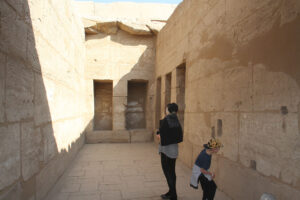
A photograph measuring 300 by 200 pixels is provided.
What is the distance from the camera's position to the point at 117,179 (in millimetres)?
3920

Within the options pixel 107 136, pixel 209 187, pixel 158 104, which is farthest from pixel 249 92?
pixel 107 136

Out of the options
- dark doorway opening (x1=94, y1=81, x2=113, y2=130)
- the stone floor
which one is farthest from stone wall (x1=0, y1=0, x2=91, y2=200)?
dark doorway opening (x1=94, y1=81, x2=113, y2=130)

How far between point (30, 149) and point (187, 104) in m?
3.20

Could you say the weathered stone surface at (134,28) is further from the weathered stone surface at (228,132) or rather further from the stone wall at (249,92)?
the weathered stone surface at (228,132)

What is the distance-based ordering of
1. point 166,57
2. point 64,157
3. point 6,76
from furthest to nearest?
1. point 166,57
2. point 64,157
3. point 6,76

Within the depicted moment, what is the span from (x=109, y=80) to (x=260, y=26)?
235 inches

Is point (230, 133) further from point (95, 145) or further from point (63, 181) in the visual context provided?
point (95, 145)

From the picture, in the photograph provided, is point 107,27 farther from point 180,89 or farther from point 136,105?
point 180,89

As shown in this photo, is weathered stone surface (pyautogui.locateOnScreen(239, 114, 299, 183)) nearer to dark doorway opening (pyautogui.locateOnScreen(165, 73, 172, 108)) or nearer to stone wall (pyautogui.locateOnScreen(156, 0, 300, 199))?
stone wall (pyautogui.locateOnScreen(156, 0, 300, 199))

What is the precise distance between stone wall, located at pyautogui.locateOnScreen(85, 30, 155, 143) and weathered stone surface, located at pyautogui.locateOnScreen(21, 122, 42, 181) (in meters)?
4.77

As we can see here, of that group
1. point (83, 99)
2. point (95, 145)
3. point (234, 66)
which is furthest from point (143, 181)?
point (83, 99)

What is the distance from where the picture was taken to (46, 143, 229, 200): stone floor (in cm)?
323

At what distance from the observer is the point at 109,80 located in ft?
25.7

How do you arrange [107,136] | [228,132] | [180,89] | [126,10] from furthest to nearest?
1. [126,10]
2. [107,136]
3. [180,89]
4. [228,132]
